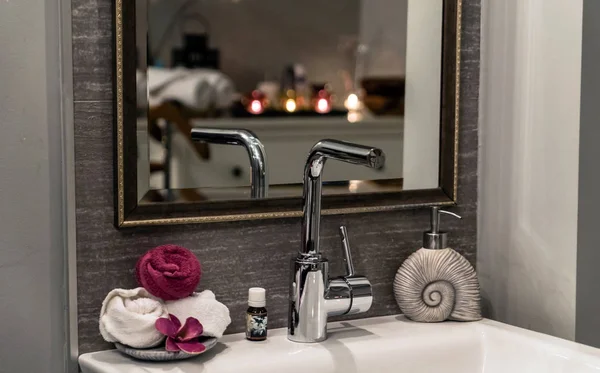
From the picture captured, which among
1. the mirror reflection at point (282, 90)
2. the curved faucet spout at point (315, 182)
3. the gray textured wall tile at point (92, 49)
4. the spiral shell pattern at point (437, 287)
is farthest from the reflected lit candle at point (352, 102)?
the gray textured wall tile at point (92, 49)

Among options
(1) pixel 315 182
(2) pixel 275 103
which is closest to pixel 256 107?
(2) pixel 275 103

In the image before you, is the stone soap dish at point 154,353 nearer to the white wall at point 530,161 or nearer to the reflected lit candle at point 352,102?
the reflected lit candle at point 352,102

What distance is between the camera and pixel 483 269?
4.66 ft

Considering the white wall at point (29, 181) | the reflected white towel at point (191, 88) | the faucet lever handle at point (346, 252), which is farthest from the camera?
the faucet lever handle at point (346, 252)

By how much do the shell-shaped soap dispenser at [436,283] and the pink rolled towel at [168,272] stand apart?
34cm

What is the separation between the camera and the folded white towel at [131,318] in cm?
107

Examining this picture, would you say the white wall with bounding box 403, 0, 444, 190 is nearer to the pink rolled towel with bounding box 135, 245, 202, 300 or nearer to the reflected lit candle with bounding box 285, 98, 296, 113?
the reflected lit candle with bounding box 285, 98, 296, 113

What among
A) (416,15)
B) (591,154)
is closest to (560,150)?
(591,154)

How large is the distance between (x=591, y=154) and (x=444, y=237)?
240 mm

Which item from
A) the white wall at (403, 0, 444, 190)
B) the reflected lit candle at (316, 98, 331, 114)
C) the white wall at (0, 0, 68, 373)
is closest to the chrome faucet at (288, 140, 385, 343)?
the reflected lit candle at (316, 98, 331, 114)

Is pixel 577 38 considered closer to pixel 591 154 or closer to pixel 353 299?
pixel 591 154

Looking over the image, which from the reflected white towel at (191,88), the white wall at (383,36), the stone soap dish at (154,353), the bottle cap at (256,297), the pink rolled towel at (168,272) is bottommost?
the stone soap dish at (154,353)

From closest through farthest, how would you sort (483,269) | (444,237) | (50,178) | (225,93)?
(50,178)
(225,93)
(444,237)
(483,269)

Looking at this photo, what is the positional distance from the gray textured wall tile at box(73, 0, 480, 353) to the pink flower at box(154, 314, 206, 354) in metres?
0.12
